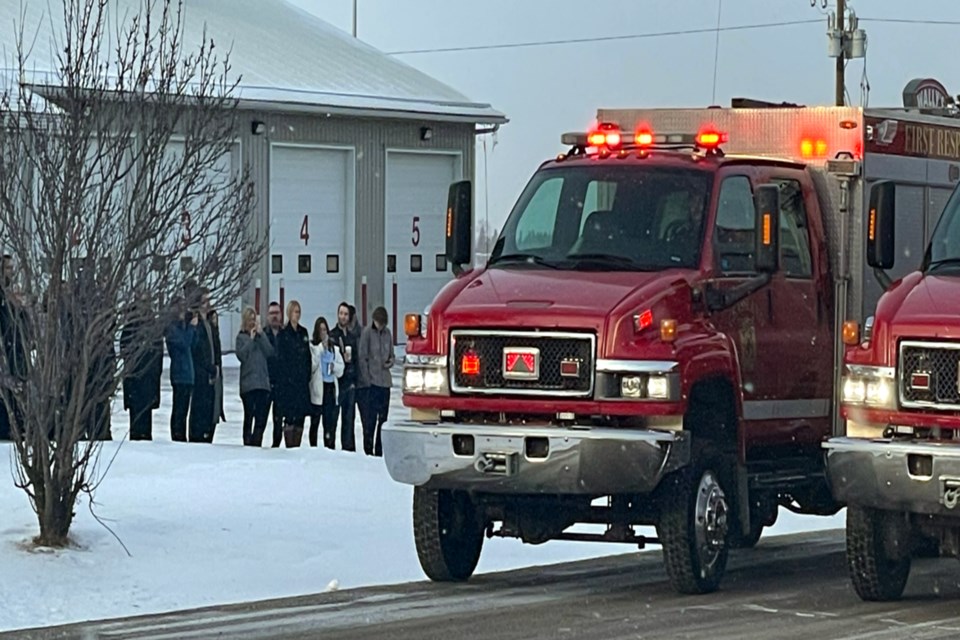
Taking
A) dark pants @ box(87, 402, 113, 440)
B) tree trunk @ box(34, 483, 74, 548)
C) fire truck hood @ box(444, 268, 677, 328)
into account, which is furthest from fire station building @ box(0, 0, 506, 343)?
fire truck hood @ box(444, 268, 677, 328)

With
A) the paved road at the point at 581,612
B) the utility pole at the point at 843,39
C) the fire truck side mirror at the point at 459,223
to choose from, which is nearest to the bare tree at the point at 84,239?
the fire truck side mirror at the point at 459,223

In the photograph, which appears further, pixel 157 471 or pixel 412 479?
pixel 157 471

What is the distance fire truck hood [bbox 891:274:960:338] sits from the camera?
10875 mm

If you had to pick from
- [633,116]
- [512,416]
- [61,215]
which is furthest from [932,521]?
[61,215]

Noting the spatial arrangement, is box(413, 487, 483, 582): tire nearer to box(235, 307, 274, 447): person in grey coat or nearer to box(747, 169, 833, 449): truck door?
box(747, 169, 833, 449): truck door

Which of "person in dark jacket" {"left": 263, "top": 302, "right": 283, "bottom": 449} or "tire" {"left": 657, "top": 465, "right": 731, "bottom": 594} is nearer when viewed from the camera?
"tire" {"left": 657, "top": 465, "right": 731, "bottom": 594}

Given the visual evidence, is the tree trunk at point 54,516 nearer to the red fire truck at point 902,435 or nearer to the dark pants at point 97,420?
the dark pants at point 97,420

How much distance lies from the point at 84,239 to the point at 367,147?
26.9 m

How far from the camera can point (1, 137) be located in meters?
12.9

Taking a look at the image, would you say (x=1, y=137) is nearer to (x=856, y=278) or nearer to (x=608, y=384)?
(x=608, y=384)

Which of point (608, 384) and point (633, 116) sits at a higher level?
point (633, 116)

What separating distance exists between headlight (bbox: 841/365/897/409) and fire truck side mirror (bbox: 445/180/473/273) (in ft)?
9.70

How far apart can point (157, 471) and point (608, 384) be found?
597 cm

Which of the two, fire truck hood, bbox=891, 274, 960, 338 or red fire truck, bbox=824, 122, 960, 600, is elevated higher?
fire truck hood, bbox=891, 274, 960, 338
